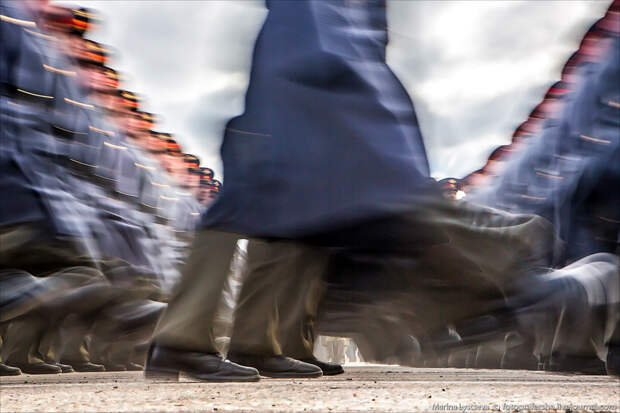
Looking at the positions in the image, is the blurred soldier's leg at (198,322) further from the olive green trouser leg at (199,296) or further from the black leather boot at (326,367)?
the black leather boot at (326,367)

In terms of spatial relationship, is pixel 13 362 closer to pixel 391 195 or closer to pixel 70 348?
pixel 70 348

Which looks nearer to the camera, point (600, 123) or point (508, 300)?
point (508, 300)

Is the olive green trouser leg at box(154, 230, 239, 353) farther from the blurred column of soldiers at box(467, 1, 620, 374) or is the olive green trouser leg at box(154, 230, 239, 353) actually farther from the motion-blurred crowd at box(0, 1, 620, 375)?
the blurred column of soldiers at box(467, 1, 620, 374)

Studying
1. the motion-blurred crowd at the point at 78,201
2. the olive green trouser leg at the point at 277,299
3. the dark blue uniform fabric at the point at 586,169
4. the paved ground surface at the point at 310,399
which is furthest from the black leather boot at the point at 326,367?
the paved ground surface at the point at 310,399

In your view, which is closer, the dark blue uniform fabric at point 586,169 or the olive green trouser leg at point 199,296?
the olive green trouser leg at point 199,296

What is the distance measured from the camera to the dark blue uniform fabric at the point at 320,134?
255 cm

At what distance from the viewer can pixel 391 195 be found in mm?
2516

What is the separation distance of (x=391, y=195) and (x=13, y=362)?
9.80ft

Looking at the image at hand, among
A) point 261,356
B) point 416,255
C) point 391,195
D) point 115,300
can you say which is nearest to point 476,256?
point 416,255

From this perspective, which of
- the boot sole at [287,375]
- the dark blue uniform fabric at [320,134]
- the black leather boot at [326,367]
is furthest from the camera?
the black leather boot at [326,367]

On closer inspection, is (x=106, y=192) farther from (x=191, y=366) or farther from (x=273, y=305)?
(x=191, y=366)

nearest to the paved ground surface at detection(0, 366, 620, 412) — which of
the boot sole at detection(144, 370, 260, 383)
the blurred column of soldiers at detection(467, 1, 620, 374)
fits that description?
the boot sole at detection(144, 370, 260, 383)

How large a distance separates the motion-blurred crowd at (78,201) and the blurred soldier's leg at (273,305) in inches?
13.6

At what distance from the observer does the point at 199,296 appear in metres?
2.88
